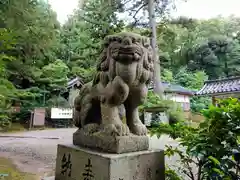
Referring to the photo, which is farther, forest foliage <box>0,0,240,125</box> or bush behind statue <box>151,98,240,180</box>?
forest foliage <box>0,0,240,125</box>

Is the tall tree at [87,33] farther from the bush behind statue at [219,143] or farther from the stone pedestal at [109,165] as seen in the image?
the bush behind statue at [219,143]

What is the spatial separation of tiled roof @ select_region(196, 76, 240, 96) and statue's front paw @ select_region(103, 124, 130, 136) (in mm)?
6132

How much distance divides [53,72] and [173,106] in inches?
285

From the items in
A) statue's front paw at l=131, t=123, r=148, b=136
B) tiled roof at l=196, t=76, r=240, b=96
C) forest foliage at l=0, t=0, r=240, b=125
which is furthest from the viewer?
tiled roof at l=196, t=76, r=240, b=96

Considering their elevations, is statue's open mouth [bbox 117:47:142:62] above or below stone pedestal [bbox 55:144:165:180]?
above

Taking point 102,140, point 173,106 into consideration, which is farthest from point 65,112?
point 102,140

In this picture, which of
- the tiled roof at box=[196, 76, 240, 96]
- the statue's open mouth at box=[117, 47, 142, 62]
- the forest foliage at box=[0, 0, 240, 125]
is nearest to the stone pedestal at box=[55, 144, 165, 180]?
the statue's open mouth at box=[117, 47, 142, 62]

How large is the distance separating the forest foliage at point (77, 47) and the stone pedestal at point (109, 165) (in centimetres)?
119

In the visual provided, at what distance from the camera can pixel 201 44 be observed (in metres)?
21.4

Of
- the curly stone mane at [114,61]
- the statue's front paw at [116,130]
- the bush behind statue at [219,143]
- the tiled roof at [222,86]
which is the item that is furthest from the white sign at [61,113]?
the bush behind statue at [219,143]

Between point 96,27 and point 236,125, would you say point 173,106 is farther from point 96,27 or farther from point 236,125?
point 236,125

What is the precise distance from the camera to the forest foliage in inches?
237

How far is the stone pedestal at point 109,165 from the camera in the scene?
1465mm

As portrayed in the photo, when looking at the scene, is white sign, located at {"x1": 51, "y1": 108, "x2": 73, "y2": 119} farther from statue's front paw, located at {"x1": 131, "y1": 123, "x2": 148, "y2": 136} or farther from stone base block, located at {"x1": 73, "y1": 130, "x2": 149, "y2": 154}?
statue's front paw, located at {"x1": 131, "y1": 123, "x2": 148, "y2": 136}
